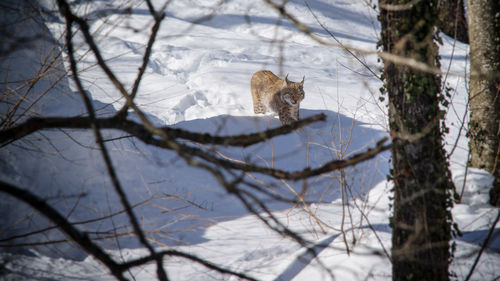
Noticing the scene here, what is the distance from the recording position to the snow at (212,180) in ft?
8.62

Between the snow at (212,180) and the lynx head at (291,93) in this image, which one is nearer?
the snow at (212,180)

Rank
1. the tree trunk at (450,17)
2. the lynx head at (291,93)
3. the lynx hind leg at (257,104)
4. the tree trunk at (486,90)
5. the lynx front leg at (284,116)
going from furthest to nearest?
1. the lynx hind leg at (257,104)
2. the lynx front leg at (284,116)
3. the lynx head at (291,93)
4. the tree trunk at (486,90)
5. the tree trunk at (450,17)

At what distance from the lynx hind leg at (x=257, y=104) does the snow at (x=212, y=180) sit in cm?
17

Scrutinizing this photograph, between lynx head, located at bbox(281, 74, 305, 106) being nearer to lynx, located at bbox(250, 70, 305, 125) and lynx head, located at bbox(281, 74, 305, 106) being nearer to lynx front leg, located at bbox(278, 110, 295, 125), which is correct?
lynx, located at bbox(250, 70, 305, 125)

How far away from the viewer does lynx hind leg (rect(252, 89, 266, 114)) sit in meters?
6.16

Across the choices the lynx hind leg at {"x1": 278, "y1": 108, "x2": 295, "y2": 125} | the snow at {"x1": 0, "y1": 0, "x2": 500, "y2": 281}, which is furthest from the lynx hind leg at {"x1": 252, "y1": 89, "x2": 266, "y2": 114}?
the lynx hind leg at {"x1": 278, "y1": 108, "x2": 295, "y2": 125}

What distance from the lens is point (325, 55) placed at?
825 cm

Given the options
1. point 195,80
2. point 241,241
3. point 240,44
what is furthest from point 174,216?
point 240,44

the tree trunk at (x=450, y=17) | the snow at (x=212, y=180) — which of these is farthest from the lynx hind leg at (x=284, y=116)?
the tree trunk at (x=450, y=17)

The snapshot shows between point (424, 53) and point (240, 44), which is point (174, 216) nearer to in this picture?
point (424, 53)

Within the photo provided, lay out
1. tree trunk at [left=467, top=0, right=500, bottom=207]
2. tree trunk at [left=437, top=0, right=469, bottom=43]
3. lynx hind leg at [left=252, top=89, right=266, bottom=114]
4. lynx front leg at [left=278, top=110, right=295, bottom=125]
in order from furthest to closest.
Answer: lynx hind leg at [left=252, top=89, right=266, bottom=114] → lynx front leg at [left=278, top=110, right=295, bottom=125] → tree trunk at [left=467, top=0, right=500, bottom=207] → tree trunk at [left=437, top=0, right=469, bottom=43]

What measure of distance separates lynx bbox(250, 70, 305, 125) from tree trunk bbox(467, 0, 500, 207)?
246cm

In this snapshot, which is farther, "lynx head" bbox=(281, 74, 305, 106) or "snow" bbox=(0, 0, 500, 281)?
"lynx head" bbox=(281, 74, 305, 106)

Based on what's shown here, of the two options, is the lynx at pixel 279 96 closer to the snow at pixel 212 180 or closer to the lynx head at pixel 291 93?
the lynx head at pixel 291 93
